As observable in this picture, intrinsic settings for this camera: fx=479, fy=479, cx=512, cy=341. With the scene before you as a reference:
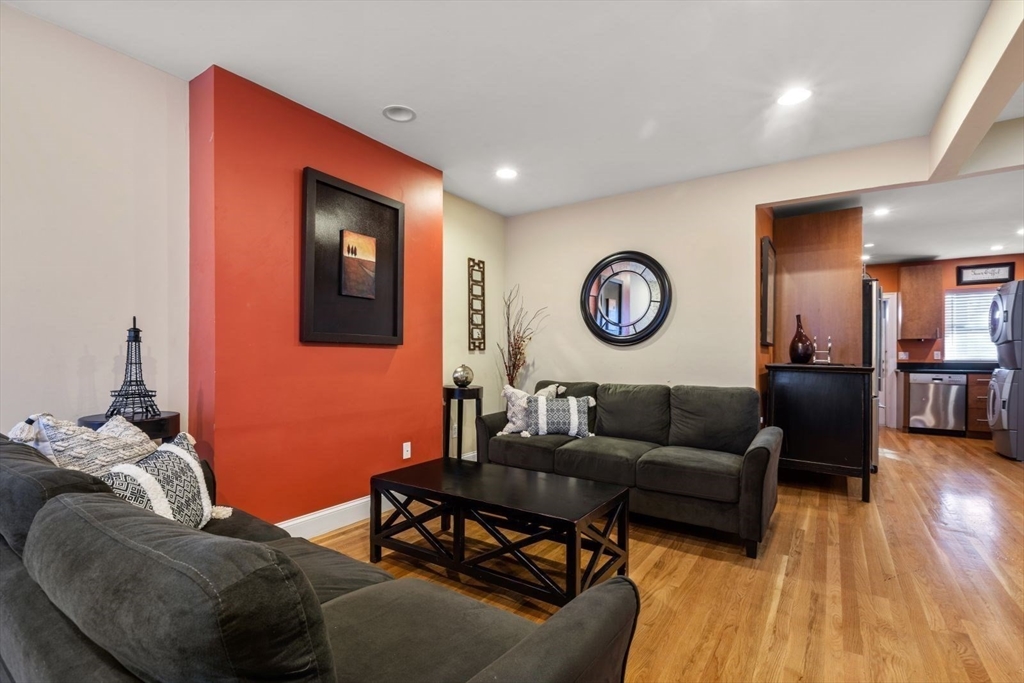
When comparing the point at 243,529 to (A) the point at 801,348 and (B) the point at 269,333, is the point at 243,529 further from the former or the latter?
(A) the point at 801,348

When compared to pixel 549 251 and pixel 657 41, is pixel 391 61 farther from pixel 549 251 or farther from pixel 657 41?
pixel 549 251

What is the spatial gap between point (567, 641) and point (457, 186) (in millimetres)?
3891

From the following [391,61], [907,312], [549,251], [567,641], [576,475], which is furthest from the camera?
[907,312]

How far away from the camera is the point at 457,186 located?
166 inches

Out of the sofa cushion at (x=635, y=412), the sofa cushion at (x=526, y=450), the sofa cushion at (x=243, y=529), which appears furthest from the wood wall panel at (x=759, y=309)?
the sofa cushion at (x=243, y=529)

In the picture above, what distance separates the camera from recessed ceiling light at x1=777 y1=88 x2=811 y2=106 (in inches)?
106

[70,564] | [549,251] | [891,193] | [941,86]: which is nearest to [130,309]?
[70,564]

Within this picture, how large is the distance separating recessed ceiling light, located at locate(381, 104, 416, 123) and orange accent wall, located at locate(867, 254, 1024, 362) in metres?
7.38

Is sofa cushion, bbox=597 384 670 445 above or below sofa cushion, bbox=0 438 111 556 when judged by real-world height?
below

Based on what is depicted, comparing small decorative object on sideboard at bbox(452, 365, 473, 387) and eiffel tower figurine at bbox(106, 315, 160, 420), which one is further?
small decorative object on sideboard at bbox(452, 365, 473, 387)

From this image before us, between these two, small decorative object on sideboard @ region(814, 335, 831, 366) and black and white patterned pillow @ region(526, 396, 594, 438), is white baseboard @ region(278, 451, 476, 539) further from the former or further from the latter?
small decorative object on sideboard @ region(814, 335, 831, 366)

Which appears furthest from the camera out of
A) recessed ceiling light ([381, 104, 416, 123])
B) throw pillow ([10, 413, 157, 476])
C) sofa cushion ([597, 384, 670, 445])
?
sofa cushion ([597, 384, 670, 445])

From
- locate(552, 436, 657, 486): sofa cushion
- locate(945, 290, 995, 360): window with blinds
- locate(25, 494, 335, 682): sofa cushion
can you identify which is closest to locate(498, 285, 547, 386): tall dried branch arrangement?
locate(552, 436, 657, 486): sofa cushion

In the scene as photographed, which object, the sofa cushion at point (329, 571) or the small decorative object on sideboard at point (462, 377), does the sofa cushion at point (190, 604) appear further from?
the small decorative object on sideboard at point (462, 377)
